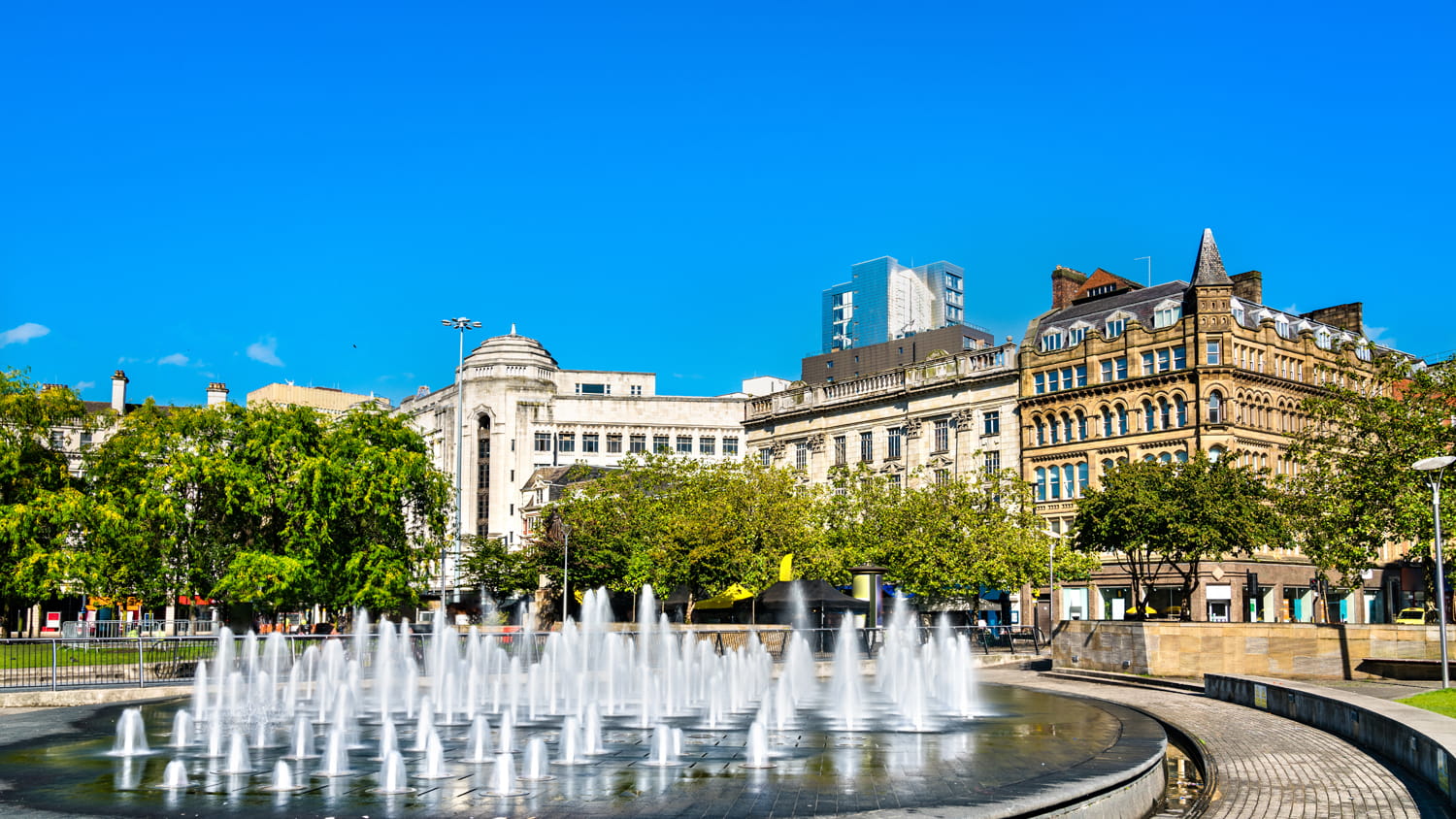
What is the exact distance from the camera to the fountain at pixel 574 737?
13.1 metres

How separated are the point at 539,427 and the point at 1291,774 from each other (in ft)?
308

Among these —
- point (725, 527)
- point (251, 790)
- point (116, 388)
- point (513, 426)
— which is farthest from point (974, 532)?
point (116, 388)

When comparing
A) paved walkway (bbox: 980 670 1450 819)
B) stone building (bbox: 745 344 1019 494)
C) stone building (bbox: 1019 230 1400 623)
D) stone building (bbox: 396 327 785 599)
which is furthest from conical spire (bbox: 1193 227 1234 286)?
stone building (bbox: 396 327 785 599)

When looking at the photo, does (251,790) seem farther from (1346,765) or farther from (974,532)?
(974,532)

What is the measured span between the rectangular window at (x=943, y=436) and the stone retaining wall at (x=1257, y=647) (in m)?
36.4

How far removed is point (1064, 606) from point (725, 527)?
19869 millimetres

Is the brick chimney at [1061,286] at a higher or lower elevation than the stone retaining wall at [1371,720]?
higher

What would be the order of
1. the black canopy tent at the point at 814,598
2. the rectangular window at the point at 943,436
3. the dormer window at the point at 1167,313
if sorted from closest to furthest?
the black canopy tent at the point at 814,598 < the dormer window at the point at 1167,313 < the rectangular window at the point at 943,436

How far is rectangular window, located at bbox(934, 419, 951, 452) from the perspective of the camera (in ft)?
233

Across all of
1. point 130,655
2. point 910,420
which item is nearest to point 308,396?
point 910,420

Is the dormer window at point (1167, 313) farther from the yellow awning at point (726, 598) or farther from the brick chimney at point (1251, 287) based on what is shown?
the yellow awning at point (726, 598)

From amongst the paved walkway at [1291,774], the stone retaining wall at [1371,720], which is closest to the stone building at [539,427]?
the stone retaining wall at [1371,720]

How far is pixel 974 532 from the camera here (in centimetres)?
5484

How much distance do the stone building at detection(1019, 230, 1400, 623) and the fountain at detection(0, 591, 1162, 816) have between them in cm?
3403
